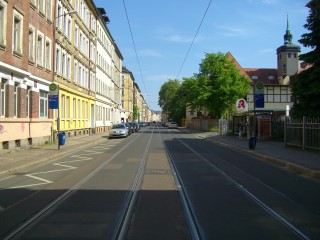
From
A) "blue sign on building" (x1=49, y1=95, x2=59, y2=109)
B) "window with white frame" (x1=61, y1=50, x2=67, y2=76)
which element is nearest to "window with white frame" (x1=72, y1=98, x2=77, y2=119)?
"window with white frame" (x1=61, y1=50, x2=67, y2=76)

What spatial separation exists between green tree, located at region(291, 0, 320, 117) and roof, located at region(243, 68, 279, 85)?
64.9m

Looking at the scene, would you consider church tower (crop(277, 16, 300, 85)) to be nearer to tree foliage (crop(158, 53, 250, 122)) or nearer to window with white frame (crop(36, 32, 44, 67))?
tree foliage (crop(158, 53, 250, 122))

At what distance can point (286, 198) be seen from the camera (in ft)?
32.9

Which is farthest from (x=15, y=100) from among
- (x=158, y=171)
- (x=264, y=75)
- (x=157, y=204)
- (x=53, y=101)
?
(x=264, y=75)

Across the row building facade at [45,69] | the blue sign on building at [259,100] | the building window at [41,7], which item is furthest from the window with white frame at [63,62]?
the blue sign on building at [259,100]

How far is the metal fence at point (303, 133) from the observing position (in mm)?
22359

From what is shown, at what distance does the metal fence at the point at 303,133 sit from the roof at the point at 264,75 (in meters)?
66.8

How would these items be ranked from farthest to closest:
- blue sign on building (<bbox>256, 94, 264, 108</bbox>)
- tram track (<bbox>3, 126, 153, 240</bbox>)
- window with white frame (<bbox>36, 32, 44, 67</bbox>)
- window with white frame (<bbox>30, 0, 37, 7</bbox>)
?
window with white frame (<bbox>36, 32, 44, 67</bbox>), window with white frame (<bbox>30, 0, 37, 7</bbox>), blue sign on building (<bbox>256, 94, 264, 108</bbox>), tram track (<bbox>3, 126, 153, 240</bbox>)

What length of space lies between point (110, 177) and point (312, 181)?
20.8 ft

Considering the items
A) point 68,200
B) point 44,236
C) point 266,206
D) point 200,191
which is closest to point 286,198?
point 266,206

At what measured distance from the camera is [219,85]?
64.0m

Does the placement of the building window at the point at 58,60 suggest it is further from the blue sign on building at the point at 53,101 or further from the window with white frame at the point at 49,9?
the blue sign on building at the point at 53,101

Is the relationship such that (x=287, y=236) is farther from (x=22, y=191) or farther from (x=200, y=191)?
(x=22, y=191)

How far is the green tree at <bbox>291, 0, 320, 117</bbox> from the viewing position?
2682 centimetres
